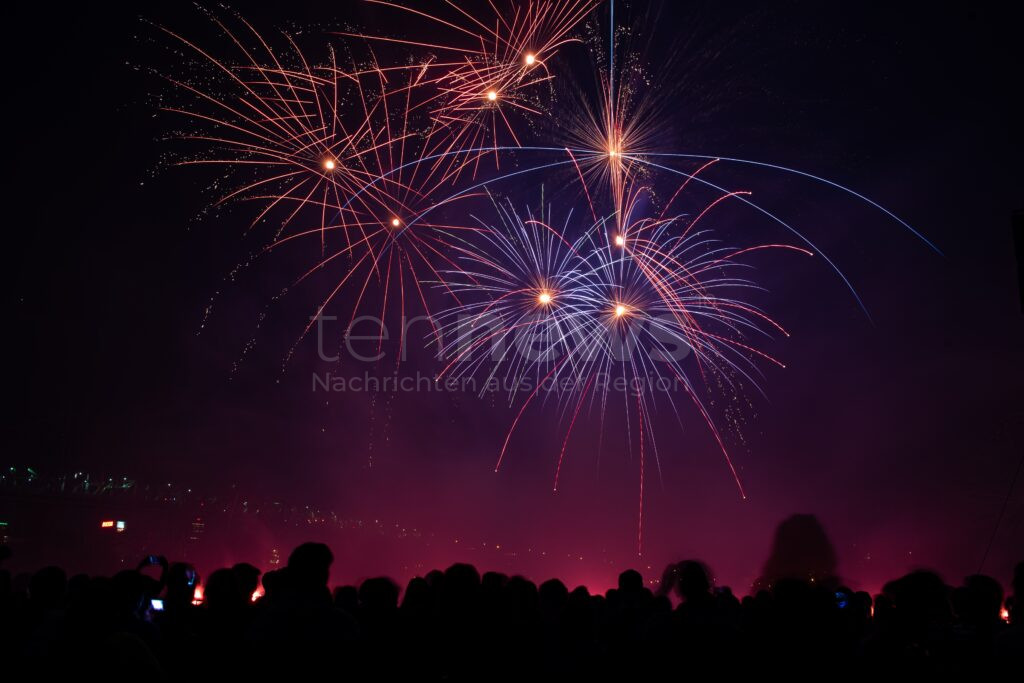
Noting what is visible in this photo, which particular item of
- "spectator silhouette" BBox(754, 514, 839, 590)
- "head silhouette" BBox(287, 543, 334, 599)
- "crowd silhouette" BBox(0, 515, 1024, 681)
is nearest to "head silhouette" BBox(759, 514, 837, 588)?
"spectator silhouette" BBox(754, 514, 839, 590)

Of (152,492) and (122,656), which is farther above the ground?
(152,492)

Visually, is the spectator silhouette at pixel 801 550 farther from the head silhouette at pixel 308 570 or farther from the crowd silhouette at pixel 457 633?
the head silhouette at pixel 308 570

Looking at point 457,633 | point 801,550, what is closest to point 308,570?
point 457,633

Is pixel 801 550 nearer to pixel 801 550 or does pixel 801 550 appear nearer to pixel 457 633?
pixel 801 550

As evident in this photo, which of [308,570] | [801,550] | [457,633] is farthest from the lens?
[801,550]

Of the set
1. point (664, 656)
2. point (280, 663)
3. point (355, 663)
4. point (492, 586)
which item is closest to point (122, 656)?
point (280, 663)

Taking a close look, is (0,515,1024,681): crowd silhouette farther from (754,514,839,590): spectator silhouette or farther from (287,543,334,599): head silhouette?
(754,514,839,590): spectator silhouette

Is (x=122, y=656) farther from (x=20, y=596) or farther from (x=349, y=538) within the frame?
(x=349, y=538)

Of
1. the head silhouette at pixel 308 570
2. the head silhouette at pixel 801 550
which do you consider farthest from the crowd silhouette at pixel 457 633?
the head silhouette at pixel 801 550
